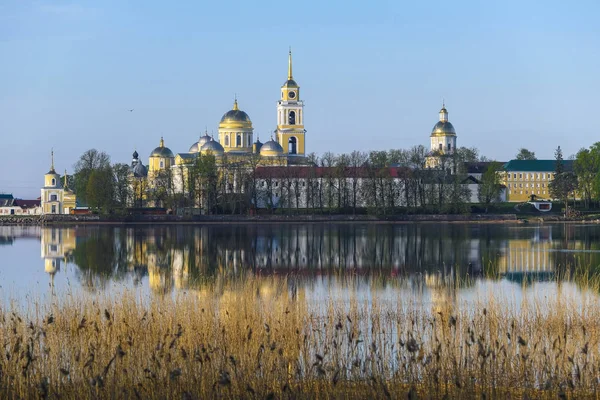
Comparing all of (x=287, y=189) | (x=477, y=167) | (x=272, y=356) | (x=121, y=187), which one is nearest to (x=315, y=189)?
(x=287, y=189)

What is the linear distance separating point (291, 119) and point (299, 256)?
75302 millimetres

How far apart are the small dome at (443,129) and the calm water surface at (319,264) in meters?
74.8

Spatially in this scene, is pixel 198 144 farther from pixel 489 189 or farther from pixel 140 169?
pixel 489 189

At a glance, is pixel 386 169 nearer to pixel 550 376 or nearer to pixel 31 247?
pixel 31 247

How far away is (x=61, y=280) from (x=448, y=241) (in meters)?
26.8

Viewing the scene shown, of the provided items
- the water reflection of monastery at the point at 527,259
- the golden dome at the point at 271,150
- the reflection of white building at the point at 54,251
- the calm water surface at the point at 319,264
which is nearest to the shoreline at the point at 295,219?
the calm water surface at the point at 319,264

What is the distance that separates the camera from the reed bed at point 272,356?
11727mm

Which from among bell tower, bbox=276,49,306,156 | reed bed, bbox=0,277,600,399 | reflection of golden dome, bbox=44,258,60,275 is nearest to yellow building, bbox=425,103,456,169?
bell tower, bbox=276,49,306,156

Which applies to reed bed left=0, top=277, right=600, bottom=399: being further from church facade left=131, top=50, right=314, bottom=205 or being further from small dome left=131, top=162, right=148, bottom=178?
small dome left=131, top=162, right=148, bottom=178

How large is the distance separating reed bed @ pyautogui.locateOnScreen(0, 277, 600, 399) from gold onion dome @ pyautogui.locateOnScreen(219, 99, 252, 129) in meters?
93.8

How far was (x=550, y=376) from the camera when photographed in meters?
12.3

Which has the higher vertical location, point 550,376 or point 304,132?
point 304,132

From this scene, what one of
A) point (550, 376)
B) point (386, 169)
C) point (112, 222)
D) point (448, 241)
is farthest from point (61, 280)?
point (386, 169)

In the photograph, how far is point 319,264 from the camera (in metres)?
35.9
